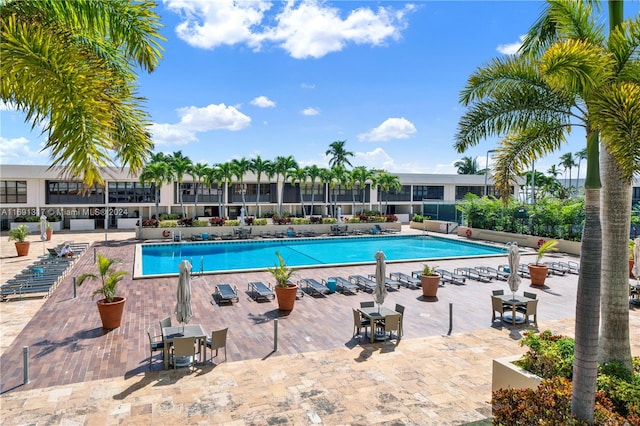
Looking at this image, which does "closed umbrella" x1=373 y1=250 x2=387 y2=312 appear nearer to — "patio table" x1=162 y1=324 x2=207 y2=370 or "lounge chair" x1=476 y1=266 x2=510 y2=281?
"patio table" x1=162 y1=324 x2=207 y2=370

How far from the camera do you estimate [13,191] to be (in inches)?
1444

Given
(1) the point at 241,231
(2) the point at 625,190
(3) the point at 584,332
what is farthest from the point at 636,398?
(1) the point at 241,231

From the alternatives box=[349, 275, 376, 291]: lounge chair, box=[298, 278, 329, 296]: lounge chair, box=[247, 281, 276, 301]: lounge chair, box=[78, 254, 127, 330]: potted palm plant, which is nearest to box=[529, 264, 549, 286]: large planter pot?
box=[349, 275, 376, 291]: lounge chair

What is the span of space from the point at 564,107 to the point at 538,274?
1239 cm

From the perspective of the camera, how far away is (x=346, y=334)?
11.4m

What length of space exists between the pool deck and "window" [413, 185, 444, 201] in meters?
38.2

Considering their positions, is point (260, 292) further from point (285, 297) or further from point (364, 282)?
point (364, 282)

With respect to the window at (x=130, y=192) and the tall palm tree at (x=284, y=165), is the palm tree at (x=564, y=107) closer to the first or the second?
the tall palm tree at (x=284, y=165)

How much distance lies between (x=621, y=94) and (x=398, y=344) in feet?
24.7

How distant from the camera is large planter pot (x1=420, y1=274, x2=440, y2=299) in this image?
15.2 m

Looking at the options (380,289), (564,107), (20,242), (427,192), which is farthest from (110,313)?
(427,192)

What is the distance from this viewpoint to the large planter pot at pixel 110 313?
11188 millimetres

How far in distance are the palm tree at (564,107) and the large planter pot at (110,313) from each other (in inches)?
374

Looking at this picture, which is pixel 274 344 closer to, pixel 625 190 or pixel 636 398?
pixel 636 398
